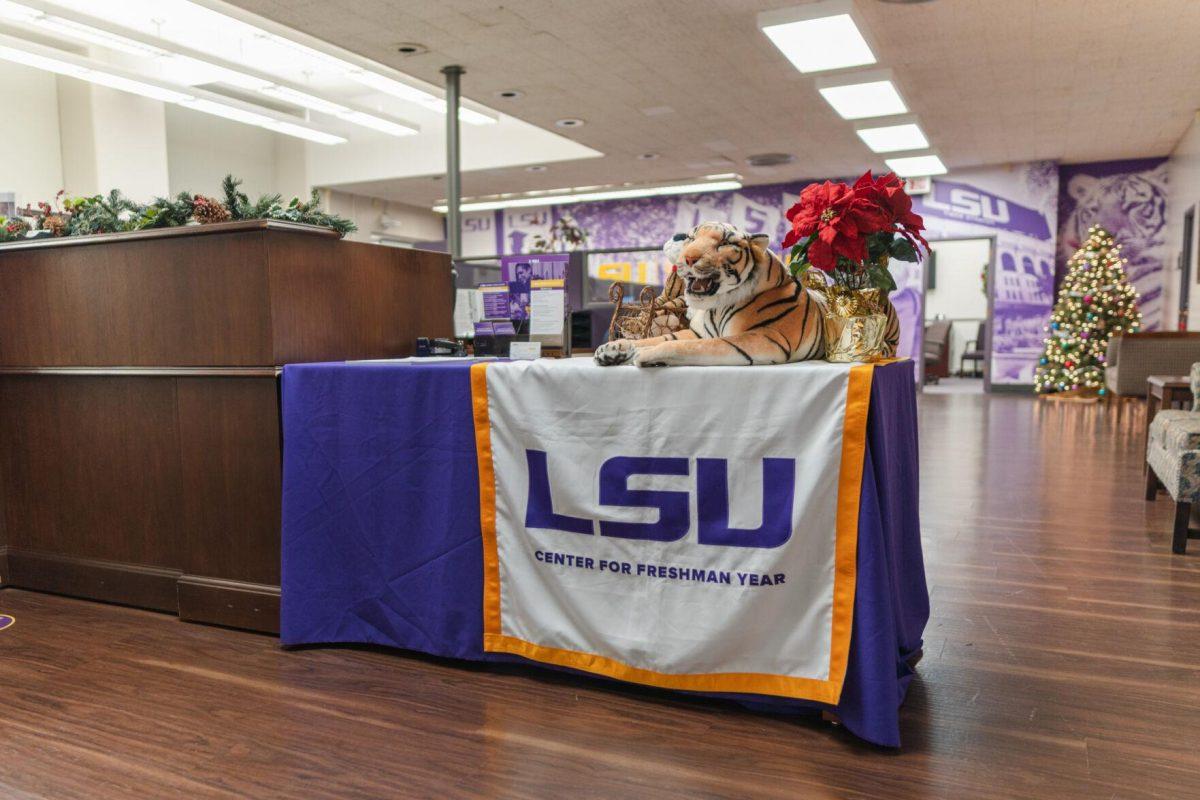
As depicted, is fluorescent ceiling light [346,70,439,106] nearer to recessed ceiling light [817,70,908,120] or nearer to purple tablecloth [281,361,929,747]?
recessed ceiling light [817,70,908,120]

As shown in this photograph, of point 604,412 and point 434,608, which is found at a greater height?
point 604,412

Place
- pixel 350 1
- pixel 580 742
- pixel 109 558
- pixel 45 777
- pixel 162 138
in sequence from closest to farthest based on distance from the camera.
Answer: pixel 45 777 < pixel 580 742 < pixel 109 558 < pixel 350 1 < pixel 162 138

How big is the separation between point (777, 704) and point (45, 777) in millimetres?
1491

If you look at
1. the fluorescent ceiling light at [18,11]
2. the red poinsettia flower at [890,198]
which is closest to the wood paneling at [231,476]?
the red poinsettia flower at [890,198]

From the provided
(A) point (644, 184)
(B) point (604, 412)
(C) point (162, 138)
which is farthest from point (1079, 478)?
(C) point (162, 138)

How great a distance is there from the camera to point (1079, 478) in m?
4.80

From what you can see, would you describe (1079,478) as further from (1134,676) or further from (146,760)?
(146,760)

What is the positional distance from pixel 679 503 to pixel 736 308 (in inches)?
18.8

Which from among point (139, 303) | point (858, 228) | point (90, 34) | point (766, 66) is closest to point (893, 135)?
point (766, 66)

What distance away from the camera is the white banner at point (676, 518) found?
1699mm

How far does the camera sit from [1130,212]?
1062 centimetres

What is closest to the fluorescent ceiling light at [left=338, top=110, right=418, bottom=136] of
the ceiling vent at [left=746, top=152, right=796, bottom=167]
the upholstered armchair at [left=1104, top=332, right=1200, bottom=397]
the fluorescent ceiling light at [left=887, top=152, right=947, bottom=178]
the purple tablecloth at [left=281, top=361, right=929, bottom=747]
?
the ceiling vent at [left=746, top=152, right=796, bottom=167]

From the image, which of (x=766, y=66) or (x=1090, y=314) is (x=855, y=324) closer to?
(x=766, y=66)

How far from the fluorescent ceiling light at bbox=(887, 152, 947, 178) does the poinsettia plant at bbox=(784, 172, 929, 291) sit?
8415 millimetres
